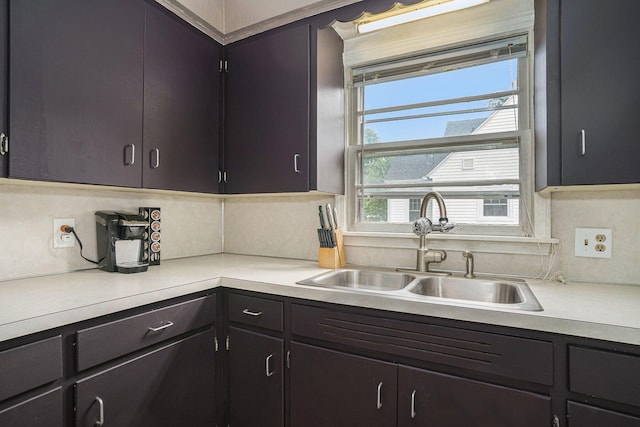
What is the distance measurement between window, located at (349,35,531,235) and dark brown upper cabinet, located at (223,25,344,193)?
0.59 ft

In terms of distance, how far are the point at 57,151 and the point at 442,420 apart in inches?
65.7

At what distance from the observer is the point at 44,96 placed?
1211 millimetres

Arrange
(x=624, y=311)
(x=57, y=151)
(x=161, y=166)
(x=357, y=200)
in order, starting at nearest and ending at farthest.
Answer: (x=624, y=311), (x=57, y=151), (x=161, y=166), (x=357, y=200)

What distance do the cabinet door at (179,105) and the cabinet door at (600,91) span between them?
1.67 metres

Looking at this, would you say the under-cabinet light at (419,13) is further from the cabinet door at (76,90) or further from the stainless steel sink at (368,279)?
the stainless steel sink at (368,279)

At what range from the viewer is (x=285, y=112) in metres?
1.77

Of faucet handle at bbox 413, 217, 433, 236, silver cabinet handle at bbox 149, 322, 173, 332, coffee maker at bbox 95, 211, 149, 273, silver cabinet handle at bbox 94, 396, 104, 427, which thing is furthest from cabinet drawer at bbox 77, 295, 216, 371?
faucet handle at bbox 413, 217, 433, 236

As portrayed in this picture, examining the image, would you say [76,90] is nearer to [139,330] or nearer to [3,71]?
[3,71]

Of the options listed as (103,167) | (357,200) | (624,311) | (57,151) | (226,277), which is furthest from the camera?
(357,200)

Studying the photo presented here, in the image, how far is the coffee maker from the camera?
1.58 meters

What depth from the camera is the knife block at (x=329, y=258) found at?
1779 mm

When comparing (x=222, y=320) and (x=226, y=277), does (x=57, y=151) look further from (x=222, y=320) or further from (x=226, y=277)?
(x=222, y=320)

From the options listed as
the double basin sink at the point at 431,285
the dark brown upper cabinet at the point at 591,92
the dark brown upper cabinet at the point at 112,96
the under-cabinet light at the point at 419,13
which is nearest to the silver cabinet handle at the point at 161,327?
the double basin sink at the point at 431,285

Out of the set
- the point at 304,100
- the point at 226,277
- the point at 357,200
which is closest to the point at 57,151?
the point at 226,277
